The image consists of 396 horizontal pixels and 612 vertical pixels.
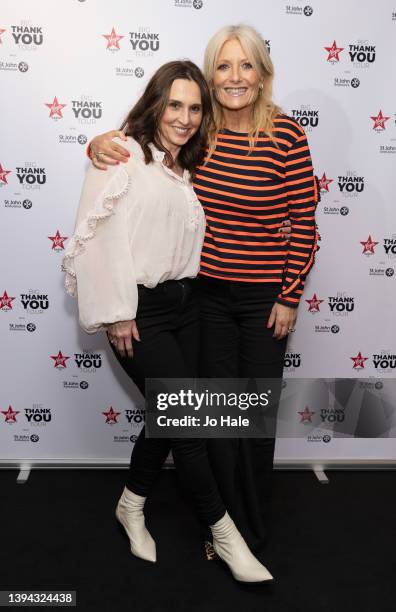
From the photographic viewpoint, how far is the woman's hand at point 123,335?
168 centimetres

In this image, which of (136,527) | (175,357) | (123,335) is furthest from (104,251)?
(136,527)

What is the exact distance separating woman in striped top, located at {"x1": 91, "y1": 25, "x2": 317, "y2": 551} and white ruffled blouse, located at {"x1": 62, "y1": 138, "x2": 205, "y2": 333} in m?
0.08

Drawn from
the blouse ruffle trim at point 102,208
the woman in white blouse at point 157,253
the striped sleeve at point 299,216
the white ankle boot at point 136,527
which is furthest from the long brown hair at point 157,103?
the white ankle boot at point 136,527

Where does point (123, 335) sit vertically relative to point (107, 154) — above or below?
below

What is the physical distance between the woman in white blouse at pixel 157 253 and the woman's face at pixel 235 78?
0.08m

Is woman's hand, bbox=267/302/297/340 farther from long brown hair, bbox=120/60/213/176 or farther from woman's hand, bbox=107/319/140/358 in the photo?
long brown hair, bbox=120/60/213/176

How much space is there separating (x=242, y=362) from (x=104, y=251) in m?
0.62

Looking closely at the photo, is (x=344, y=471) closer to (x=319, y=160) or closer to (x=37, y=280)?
(x=319, y=160)

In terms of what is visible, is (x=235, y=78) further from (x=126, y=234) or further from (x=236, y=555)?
(x=236, y=555)

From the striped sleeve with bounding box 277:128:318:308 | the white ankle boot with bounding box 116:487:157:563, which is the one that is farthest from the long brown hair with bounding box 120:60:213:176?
the white ankle boot with bounding box 116:487:157:563

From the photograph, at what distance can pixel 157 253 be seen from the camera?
1.66 m

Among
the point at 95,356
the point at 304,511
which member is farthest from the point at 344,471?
the point at 95,356

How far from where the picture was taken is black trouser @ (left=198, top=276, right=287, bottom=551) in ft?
6.14

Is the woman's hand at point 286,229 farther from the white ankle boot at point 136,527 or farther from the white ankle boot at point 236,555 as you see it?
the white ankle boot at point 136,527
